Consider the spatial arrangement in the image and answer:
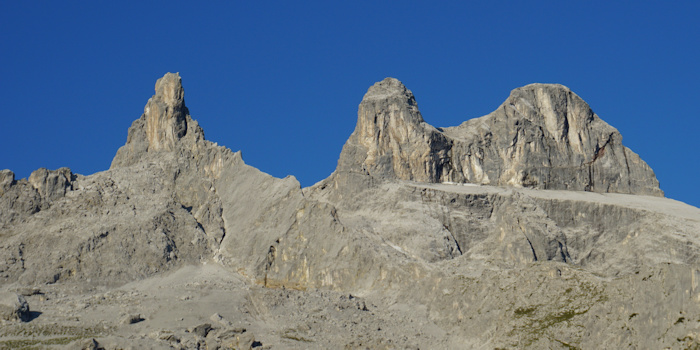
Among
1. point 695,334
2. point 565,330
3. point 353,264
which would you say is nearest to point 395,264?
point 353,264

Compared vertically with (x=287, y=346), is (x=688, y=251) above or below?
above

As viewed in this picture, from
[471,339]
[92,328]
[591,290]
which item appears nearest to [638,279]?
[591,290]

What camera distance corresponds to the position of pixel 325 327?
578 ft

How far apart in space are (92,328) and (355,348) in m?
31.9

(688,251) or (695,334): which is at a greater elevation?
(688,251)

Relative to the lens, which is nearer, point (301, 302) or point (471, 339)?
point (471, 339)

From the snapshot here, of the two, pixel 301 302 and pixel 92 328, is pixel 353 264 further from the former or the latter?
pixel 92 328

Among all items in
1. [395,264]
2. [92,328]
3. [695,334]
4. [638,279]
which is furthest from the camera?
[395,264]

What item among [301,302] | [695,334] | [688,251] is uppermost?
[688,251]

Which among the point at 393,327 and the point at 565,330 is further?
the point at 393,327

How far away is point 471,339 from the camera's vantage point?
565ft

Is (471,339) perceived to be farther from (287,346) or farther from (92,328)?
(92,328)

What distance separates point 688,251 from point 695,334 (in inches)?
1985

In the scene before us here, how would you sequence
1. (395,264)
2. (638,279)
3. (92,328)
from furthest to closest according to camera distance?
(395,264)
(92,328)
(638,279)
